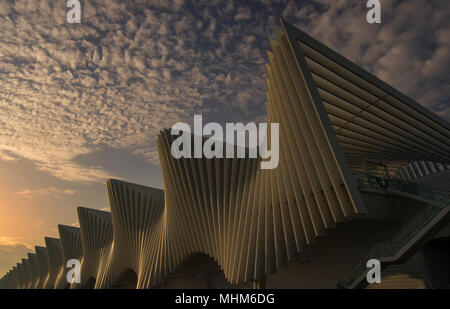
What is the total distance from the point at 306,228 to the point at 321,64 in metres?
6.66

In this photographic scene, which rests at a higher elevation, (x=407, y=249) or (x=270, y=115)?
(x=270, y=115)

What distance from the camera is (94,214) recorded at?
133 feet

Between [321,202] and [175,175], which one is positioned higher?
[175,175]

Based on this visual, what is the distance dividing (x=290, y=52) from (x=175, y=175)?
12962 mm
